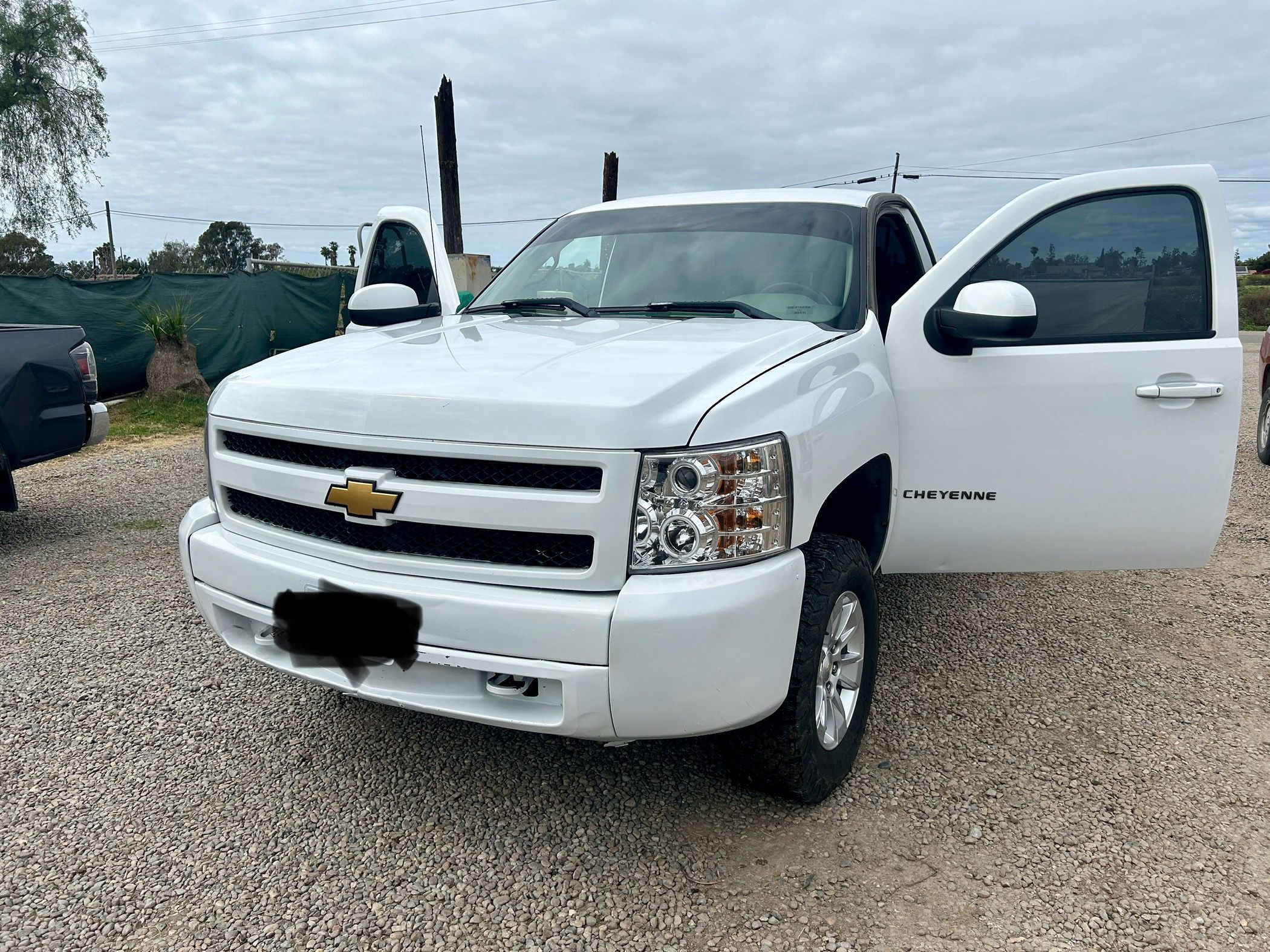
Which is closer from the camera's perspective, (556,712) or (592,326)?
(556,712)

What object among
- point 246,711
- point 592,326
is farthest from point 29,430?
point 592,326

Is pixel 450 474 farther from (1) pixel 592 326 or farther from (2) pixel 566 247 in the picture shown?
(2) pixel 566 247

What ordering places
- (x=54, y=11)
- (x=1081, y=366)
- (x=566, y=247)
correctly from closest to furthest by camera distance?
(x=1081, y=366) → (x=566, y=247) → (x=54, y=11)

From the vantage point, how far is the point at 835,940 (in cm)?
221

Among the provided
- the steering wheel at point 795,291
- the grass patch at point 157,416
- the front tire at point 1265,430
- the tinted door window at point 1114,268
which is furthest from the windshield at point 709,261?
the grass patch at point 157,416

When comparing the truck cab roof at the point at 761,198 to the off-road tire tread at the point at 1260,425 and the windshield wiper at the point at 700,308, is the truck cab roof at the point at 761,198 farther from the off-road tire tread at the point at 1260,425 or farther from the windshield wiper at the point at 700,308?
the off-road tire tread at the point at 1260,425

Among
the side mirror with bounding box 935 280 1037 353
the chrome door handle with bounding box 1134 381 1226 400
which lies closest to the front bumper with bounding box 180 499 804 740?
the side mirror with bounding box 935 280 1037 353

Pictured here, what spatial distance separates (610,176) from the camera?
21719 millimetres

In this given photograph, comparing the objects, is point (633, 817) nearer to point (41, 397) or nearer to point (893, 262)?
point (893, 262)

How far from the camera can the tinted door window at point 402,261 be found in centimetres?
496

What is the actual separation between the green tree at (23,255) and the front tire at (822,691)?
1556 inches

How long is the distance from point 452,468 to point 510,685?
1.88ft

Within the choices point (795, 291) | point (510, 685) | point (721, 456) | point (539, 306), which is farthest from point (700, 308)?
point (510, 685)

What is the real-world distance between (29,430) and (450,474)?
4277 millimetres
